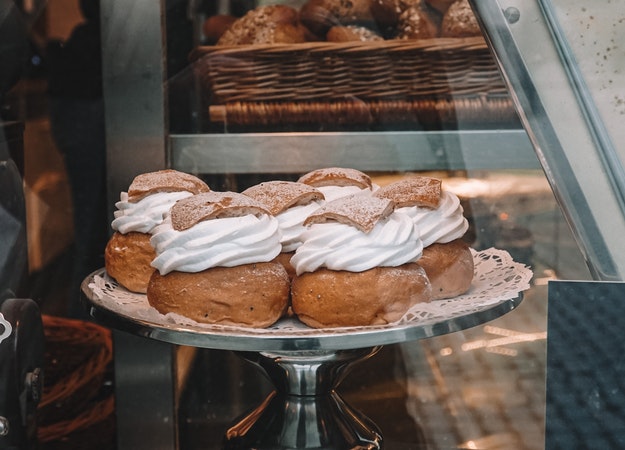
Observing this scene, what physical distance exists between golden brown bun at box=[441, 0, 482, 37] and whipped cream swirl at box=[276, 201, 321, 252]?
38 centimetres

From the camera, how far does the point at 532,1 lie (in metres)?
0.73

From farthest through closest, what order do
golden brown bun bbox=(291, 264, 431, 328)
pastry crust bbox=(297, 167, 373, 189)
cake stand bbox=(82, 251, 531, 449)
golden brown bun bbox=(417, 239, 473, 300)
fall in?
Answer: pastry crust bbox=(297, 167, 373, 189)
golden brown bun bbox=(417, 239, 473, 300)
golden brown bun bbox=(291, 264, 431, 328)
cake stand bbox=(82, 251, 531, 449)

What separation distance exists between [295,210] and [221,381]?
0.42 m

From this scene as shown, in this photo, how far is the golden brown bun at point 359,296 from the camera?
0.94m

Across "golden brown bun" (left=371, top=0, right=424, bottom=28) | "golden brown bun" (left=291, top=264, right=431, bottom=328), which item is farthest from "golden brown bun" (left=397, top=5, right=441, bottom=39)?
"golden brown bun" (left=291, top=264, right=431, bottom=328)

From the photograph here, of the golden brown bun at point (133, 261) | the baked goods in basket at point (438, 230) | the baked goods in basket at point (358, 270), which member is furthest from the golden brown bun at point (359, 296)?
the golden brown bun at point (133, 261)

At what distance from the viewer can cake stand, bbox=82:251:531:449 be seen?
833mm

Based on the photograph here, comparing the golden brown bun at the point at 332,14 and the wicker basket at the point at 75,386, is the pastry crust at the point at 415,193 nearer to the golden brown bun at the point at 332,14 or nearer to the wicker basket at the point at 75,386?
the golden brown bun at the point at 332,14

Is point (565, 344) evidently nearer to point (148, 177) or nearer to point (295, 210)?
point (295, 210)

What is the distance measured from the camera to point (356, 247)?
37.8 inches

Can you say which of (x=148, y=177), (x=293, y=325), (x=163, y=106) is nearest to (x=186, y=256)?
(x=293, y=325)

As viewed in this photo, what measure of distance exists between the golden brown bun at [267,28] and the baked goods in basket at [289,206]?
28 cm

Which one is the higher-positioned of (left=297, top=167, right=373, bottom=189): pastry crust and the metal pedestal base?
(left=297, top=167, right=373, bottom=189): pastry crust

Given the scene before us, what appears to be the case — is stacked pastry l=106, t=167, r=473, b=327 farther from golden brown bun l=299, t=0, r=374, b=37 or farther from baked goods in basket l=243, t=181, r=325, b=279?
golden brown bun l=299, t=0, r=374, b=37
